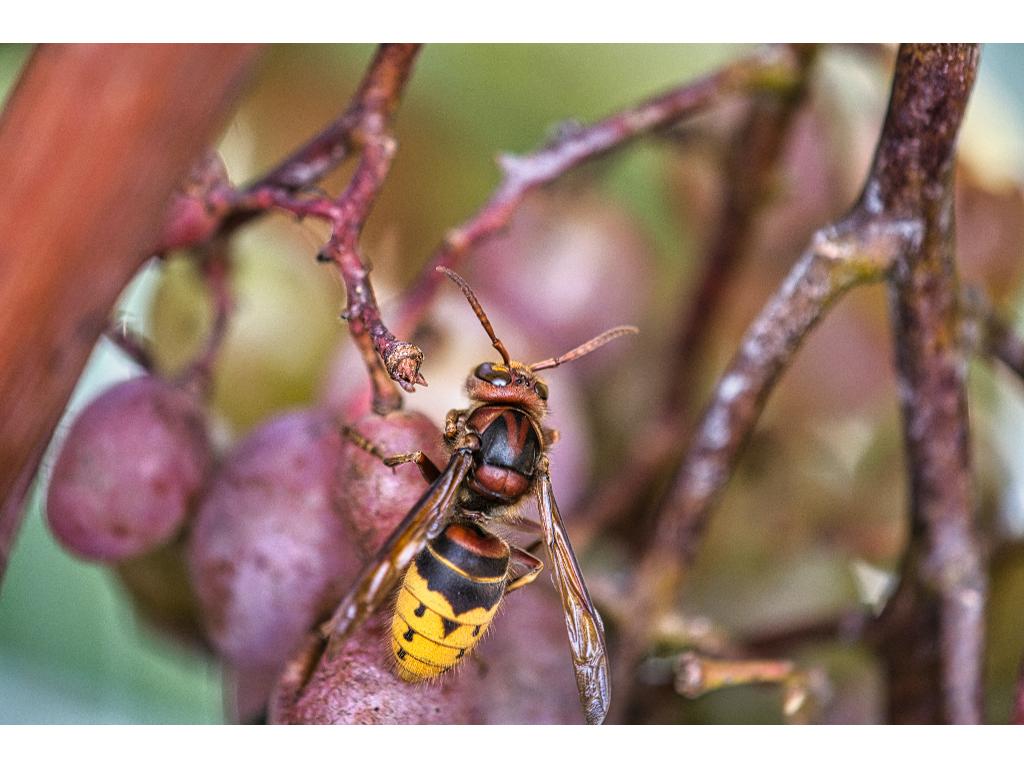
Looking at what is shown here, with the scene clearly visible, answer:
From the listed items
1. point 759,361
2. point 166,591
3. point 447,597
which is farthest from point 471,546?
point 166,591

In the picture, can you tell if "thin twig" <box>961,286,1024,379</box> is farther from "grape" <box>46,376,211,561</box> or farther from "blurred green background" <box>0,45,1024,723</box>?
"grape" <box>46,376,211,561</box>

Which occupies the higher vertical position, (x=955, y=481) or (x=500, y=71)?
(x=500, y=71)

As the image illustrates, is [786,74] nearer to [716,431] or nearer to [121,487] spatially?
[716,431]

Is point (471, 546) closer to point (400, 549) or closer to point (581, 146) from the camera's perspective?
point (400, 549)

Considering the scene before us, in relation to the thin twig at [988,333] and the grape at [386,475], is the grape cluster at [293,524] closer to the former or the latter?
the grape at [386,475]

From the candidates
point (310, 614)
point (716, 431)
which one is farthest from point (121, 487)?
point (716, 431)
